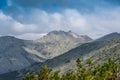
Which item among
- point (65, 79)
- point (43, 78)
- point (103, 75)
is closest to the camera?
point (43, 78)

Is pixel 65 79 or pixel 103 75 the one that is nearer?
pixel 103 75

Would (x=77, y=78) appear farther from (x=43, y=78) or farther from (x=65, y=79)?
(x=43, y=78)

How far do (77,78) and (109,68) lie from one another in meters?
24.4

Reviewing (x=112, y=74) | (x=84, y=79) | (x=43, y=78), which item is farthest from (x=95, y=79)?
(x=43, y=78)

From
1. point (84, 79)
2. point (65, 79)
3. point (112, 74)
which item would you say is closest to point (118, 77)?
point (112, 74)

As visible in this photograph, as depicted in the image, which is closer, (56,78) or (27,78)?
(27,78)

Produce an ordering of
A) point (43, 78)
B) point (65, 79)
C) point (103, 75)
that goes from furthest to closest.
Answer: point (65, 79) → point (103, 75) → point (43, 78)

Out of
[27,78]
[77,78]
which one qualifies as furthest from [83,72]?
[27,78]

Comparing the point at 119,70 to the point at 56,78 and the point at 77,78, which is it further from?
the point at 56,78

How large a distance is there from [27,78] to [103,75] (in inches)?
1571

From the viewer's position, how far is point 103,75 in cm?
15538

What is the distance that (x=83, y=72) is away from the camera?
156625mm

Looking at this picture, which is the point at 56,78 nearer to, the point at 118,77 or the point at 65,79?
the point at 65,79

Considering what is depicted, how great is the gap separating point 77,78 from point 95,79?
13652 mm
